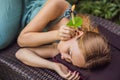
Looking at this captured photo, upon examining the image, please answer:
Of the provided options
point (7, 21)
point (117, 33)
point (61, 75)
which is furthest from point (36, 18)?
point (117, 33)

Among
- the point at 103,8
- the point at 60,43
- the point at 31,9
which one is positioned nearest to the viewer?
the point at 60,43

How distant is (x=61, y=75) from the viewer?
2150 mm

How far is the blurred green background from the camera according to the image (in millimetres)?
3664

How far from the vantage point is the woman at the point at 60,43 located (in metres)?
2.04

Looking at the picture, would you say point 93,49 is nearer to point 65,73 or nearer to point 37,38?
point 65,73

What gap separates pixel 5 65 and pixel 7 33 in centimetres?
25

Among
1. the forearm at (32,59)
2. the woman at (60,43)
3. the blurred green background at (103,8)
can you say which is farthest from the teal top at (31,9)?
the blurred green background at (103,8)

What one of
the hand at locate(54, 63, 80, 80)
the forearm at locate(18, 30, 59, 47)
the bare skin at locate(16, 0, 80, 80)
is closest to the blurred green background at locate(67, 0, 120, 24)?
the bare skin at locate(16, 0, 80, 80)

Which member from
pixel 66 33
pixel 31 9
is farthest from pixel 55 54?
pixel 31 9

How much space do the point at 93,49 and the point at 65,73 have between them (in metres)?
0.26

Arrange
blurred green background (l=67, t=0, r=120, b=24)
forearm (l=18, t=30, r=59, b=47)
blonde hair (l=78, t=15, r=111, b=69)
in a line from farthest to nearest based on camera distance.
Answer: blurred green background (l=67, t=0, r=120, b=24), forearm (l=18, t=30, r=59, b=47), blonde hair (l=78, t=15, r=111, b=69)

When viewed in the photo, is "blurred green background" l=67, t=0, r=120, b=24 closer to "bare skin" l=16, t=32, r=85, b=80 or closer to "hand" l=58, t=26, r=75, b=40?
"bare skin" l=16, t=32, r=85, b=80

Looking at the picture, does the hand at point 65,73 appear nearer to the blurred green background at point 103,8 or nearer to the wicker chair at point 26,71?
the wicker chair at point 26,71

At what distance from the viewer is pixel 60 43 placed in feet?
6.98
